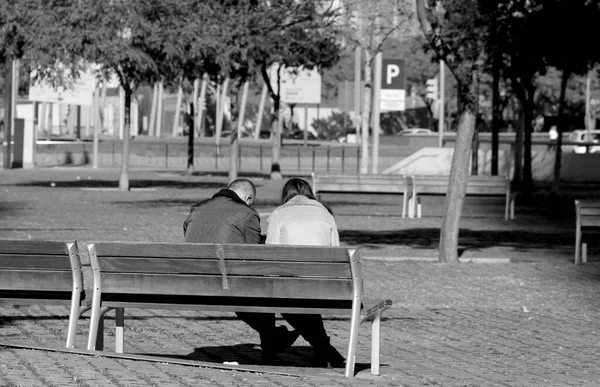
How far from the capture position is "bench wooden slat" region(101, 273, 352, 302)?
779 cm

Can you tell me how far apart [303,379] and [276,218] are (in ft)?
4.36

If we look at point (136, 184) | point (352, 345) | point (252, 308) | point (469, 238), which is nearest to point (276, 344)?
point (252, 308)

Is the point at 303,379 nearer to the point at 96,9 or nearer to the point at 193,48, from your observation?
the point at 193,48

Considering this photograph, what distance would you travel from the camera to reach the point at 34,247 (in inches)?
321

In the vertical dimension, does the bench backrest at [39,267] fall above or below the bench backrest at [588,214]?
above

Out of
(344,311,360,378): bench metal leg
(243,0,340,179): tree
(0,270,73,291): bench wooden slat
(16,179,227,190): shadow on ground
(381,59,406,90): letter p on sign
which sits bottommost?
(16,179,227,190): shadow on ground

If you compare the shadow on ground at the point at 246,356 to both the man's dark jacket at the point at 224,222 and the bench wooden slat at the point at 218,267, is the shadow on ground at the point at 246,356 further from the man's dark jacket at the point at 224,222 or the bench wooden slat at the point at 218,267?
the bench wooden slat at the point at 218,267

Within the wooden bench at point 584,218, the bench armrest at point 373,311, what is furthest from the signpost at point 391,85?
the bench armrest at point 373,311

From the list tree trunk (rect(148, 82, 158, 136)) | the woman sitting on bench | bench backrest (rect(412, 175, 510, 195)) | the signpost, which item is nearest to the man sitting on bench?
the woman sitting on bench

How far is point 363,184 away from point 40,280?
18336mm

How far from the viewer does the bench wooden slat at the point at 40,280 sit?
8.23 m

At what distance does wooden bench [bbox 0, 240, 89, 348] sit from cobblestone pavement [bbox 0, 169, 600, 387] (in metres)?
0.39

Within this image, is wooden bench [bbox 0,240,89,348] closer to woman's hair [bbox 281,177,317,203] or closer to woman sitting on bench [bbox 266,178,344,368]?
woman sitting on bench [bbox 266,178,344,368]

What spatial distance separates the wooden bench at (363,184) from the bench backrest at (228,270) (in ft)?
57.1
